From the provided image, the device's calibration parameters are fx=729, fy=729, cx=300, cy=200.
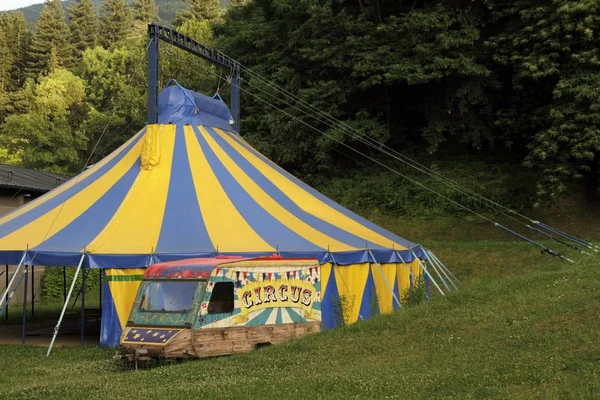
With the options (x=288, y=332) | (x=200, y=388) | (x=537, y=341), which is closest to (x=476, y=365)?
(x=537, y=341)

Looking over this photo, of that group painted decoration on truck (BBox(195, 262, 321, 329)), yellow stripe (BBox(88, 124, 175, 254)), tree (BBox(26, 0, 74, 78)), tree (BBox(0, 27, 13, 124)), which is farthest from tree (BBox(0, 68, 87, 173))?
painted decoration on truck (BBox(195, 262, 321, 329))

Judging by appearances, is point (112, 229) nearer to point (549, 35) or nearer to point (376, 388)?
point (376, 388)

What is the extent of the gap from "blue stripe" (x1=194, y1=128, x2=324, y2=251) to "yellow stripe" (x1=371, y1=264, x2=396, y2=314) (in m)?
1.63

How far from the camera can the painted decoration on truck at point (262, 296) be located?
10.2 m

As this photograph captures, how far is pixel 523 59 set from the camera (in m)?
22.9

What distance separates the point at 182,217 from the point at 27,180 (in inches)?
491

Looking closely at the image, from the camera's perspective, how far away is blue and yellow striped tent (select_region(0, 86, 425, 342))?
1252 cm

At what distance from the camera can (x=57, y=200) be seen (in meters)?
14.2

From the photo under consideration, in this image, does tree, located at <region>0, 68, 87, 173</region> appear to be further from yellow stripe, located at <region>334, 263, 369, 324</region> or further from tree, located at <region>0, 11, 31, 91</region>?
yellow stripe, located at <region>334, 263, 369, 324</region>

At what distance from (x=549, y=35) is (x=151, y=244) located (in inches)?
588

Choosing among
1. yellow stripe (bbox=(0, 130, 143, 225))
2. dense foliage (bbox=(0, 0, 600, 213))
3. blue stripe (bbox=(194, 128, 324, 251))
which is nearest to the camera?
blue stripe (bbox=(194, 128, 324, 251))

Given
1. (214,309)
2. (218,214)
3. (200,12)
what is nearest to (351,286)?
(218,214)

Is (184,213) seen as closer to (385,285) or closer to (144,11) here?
(385,285)

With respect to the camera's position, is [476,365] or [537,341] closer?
[476,365]
